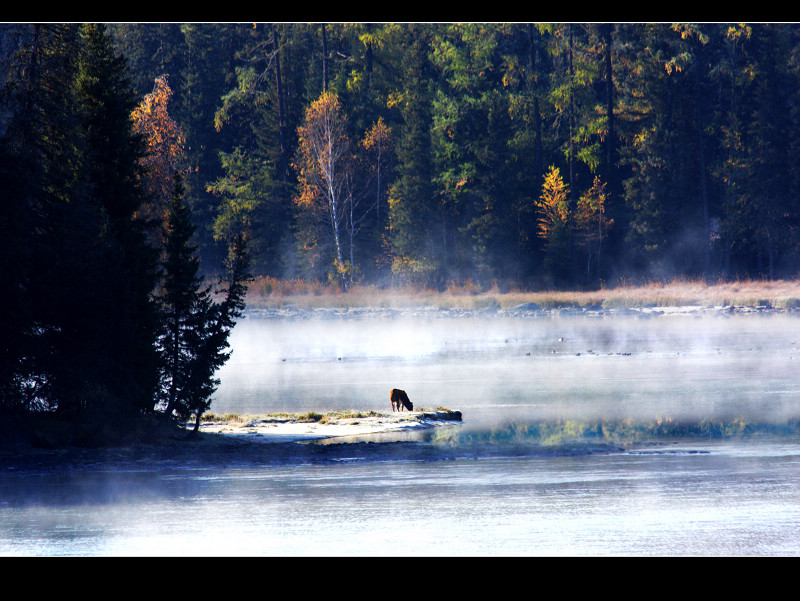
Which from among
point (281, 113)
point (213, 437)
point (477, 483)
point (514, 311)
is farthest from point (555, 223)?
point (477, 483)

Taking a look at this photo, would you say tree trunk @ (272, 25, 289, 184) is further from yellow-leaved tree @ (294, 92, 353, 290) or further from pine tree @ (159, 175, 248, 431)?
pine tree @ (159, 175, 248, 431)

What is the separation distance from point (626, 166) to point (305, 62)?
23400 mm

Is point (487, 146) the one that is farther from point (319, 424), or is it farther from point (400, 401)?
point (319, 424)

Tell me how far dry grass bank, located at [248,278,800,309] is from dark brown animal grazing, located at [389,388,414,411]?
116ft

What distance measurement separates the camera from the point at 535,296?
58.0 meters

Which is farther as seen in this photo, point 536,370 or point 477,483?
point 536,370

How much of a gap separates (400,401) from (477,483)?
6494 mm

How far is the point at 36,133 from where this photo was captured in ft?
53.9

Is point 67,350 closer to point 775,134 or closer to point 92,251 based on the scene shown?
point 92,251

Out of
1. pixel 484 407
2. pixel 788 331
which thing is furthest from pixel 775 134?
pixel 484 407

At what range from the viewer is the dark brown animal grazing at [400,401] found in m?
19.0

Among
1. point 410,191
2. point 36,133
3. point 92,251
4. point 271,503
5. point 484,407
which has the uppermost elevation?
point 410,191

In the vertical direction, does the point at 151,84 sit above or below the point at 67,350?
above

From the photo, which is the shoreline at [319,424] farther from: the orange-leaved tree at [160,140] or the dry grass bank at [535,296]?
the dry grass bank at [535,296]
